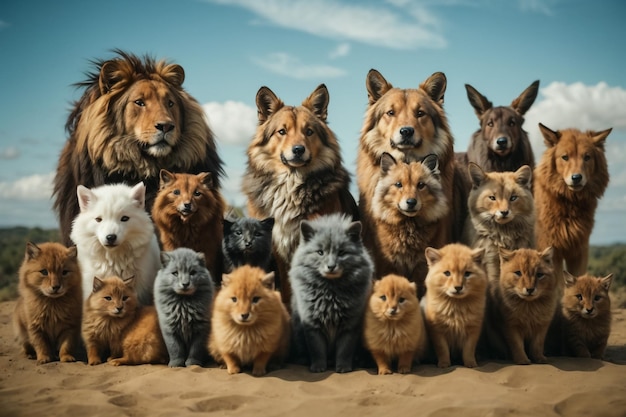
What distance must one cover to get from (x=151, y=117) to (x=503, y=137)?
3976mm

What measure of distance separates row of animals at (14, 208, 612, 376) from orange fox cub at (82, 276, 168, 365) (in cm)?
1

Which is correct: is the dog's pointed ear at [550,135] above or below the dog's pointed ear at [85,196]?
above

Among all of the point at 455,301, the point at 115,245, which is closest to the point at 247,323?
the point at 115,245

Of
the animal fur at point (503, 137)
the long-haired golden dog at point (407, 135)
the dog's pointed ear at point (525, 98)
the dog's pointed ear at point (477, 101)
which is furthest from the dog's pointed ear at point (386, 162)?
the dog's pointed ear at point (525, 98)

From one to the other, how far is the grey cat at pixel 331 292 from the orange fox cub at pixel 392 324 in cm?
15

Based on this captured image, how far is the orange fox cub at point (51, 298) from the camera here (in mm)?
6059

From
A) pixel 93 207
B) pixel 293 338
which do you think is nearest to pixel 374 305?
pixel 293 338

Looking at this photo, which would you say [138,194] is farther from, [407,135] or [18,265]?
[18,265]

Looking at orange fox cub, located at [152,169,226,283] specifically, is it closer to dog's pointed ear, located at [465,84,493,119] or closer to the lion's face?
the lion's face

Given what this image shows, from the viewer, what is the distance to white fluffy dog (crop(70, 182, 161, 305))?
6.30 meters

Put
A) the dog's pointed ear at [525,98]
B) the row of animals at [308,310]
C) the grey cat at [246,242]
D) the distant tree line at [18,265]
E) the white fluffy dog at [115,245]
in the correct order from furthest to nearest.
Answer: the distant tree line at [18,265] → the dog's pointed ear at [525,98] → the grey cat at [246,242] → the white fluffy dog at [115,245] → the row of animals at [308,310]

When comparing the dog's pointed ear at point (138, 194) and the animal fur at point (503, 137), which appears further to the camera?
the animal fur at point (503, 137)

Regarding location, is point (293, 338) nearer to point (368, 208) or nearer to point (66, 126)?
point (368, 208)

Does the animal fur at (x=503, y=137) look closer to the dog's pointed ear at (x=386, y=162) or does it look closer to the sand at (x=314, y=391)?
the dog's pointed ear at (x=386, y=162)
